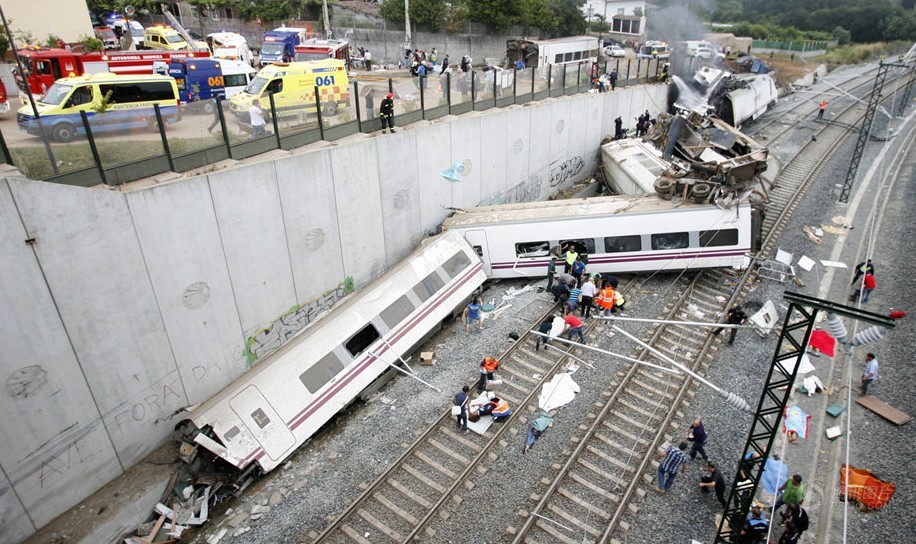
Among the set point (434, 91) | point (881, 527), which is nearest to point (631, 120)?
point (434, 91)

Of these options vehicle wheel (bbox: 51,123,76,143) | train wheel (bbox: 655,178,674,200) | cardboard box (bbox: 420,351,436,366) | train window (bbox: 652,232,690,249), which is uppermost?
vehicle wheel (bbox: 51,123,76,143)

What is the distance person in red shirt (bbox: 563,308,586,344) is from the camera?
15.4 m

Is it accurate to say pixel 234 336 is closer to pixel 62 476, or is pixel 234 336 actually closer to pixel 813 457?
pixel 62 476

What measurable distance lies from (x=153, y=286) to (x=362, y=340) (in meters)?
5.29

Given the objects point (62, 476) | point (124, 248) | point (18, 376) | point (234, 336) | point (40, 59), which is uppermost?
point (40, 59)

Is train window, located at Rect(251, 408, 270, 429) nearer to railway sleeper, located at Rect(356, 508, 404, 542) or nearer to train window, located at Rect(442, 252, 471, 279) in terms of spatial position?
railway sleeper, located at Rect(356, 508, 404, 542)

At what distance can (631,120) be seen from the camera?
34.4 metres

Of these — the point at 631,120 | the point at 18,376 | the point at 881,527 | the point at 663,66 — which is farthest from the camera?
the point at 663,66

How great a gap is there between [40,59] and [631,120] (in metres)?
31.3

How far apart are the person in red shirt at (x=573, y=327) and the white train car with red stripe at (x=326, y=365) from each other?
12.2 ft

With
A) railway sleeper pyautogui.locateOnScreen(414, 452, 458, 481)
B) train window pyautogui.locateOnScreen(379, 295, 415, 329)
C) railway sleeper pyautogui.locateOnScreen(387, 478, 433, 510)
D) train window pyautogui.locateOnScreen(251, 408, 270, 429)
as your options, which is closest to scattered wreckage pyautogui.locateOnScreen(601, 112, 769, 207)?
train window pyautogui.locateOnScreen(379, 295, 415, 329)

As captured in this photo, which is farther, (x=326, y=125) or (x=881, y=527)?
(x=326, y=125)

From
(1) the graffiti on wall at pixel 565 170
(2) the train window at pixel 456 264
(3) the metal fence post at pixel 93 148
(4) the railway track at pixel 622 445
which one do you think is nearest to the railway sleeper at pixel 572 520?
(4) the railway track at pixel 622 445

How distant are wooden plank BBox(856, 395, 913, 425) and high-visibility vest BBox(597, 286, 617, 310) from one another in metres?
6.81
